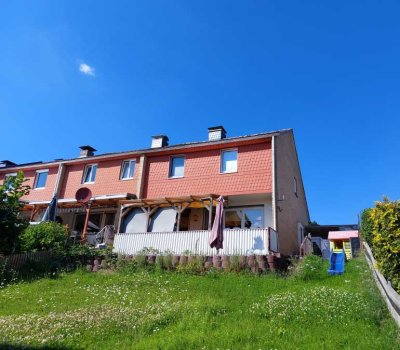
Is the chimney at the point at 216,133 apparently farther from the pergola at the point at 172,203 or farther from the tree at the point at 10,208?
the tree at the point at 10,208

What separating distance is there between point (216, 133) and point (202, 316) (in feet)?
52.6

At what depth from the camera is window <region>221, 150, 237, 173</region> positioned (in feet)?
70.3

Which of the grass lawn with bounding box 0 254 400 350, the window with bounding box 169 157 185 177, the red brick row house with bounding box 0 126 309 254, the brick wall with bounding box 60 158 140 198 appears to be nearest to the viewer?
the grass lawn with bounding box 0 254 400 350

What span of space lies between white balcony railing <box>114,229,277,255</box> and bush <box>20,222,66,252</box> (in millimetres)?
2725

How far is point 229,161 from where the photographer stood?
2172cm

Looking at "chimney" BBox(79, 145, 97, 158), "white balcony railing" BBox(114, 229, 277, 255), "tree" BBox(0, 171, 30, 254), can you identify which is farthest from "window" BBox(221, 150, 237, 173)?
"tree" BBox(0, 171, 30, 254)

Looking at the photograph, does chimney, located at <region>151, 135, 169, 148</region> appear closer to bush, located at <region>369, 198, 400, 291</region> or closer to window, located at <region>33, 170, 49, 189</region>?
window, located at <region>33, 170, 49, 189</region>

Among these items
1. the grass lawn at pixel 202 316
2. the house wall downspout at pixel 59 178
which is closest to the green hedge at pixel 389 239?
the grass lawn at pixel 202 316

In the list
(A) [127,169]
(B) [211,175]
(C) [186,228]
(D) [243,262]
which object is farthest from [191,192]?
(D) [243,262]

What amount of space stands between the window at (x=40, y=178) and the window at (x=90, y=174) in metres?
3.60

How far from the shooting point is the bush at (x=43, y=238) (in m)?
18.2

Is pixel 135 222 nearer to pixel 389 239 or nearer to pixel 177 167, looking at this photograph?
pixel 177 167

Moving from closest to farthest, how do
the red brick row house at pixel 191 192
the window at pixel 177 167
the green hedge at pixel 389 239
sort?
the green hedge at pixel 389 239 < the red brick row house at pixel 191 192 < the window at pixel 177 167

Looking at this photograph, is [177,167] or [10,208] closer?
[10,208]
